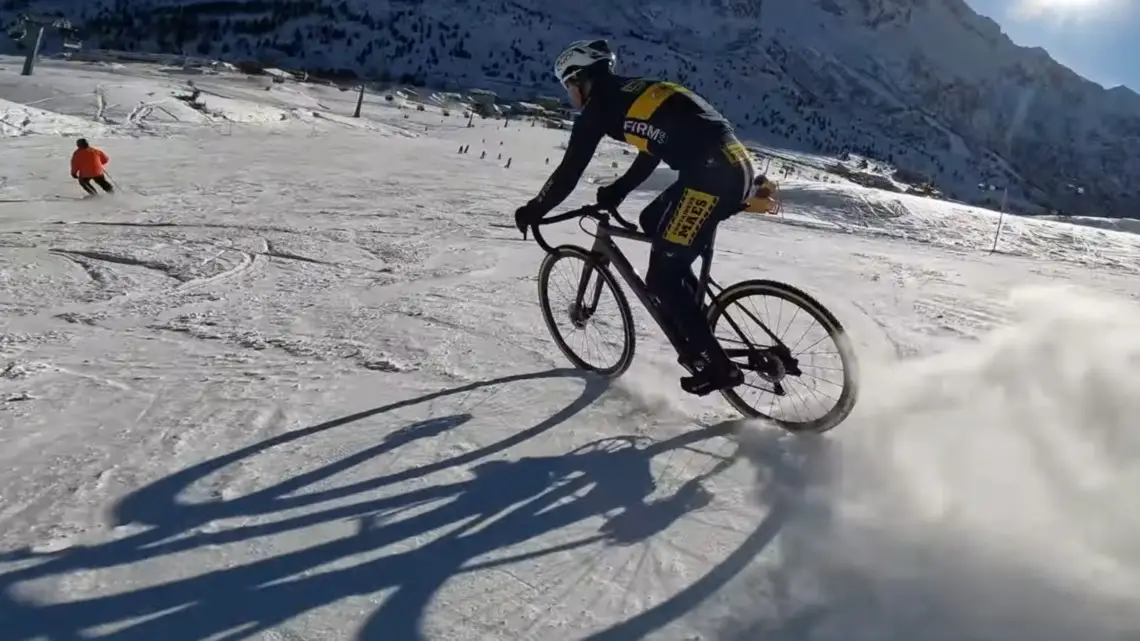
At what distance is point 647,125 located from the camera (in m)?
4.47

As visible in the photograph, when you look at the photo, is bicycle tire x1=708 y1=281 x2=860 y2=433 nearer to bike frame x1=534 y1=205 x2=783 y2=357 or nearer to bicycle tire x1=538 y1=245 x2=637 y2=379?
bike frame x1=534 y1=205 x2=783 y2=357

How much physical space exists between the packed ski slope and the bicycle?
187 mm

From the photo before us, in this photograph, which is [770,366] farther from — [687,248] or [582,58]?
[582,58]

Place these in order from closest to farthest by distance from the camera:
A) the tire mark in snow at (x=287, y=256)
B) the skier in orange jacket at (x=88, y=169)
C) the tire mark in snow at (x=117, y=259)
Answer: the tire mark in snow at (x=117, y=259)
the tire mark in snow at (x=287, y=256)
the skier in orange jacket at (x=88, y=169)

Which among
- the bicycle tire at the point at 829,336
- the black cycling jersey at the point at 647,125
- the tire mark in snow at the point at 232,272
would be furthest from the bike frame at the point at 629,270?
the tire mark in snow at the point at 232,272

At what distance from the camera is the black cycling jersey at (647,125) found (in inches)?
171

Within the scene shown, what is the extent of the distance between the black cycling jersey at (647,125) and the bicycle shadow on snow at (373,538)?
1.56 m

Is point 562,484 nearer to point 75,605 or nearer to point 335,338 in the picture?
point 75,605

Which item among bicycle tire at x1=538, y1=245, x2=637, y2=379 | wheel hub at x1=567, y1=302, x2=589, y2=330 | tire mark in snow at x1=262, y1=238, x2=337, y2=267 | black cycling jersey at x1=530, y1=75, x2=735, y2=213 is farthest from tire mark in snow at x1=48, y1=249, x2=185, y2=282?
black cycling jersey at x1=530, y1=75, x2=735, y2=213

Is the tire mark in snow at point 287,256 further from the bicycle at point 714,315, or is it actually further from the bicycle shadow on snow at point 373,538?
the bicycle shadow on snow at point 373,538

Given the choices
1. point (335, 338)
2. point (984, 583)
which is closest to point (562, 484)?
point (984, 583)

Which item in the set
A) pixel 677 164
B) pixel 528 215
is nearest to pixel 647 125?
pixel 677 164

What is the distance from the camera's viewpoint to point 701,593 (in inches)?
120

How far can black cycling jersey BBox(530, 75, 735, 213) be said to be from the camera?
4.35 meters
